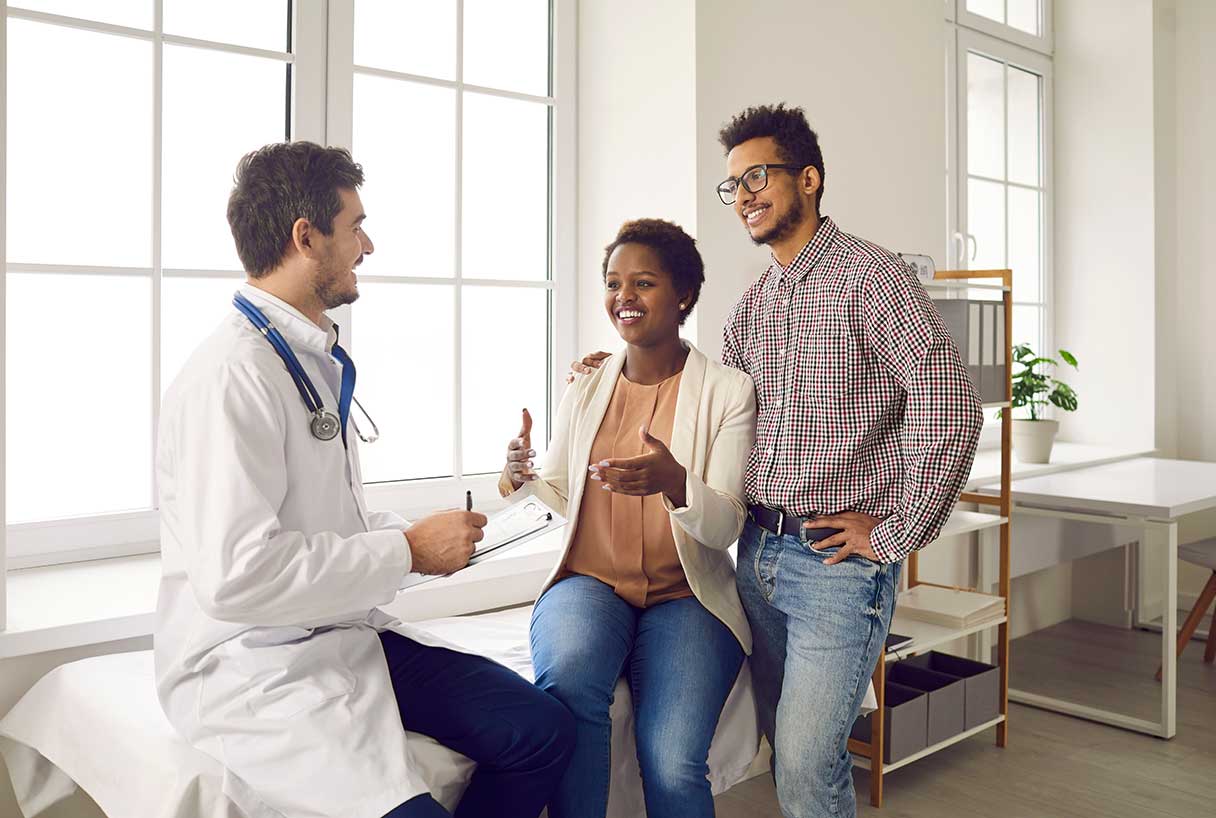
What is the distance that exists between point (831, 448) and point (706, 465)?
285mm

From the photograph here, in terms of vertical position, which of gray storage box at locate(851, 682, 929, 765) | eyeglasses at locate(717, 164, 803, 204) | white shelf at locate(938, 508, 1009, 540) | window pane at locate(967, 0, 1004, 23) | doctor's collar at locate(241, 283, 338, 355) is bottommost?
gray storage box at locate(851, 682, 929, 765)

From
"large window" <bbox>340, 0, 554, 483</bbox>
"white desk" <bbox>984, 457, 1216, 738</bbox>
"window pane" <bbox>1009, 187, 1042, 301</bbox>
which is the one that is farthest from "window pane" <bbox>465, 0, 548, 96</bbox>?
"window pane" <bbox>1009, 187, 1042, 301</bbox>

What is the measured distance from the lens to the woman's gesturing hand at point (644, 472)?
6.00ft

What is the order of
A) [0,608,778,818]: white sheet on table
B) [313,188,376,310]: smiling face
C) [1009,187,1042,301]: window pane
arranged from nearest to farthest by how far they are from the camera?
[0,608,778,818]: white sheet on table < [313,188,376,310]: smiling face < [1009,187,1042,301]: window pane

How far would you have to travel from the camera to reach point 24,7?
7.32ft

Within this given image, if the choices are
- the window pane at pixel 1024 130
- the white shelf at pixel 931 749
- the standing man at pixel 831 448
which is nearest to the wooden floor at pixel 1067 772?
the white shelf at pixel 931 749

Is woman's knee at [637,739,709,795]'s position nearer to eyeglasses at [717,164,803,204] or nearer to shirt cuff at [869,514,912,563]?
shirt cuff at [869,514,912,563]

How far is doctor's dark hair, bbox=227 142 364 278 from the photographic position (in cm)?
167

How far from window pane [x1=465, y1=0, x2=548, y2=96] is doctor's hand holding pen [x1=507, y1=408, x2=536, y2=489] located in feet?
4.34

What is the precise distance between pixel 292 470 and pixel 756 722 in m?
1.09

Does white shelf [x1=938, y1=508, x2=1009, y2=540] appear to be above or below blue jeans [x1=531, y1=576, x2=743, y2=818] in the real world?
above

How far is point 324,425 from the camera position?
5.36 ft

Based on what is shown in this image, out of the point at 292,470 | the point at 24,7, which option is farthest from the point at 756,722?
the point at 24,7

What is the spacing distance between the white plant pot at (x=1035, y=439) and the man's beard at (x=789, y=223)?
2457mm
